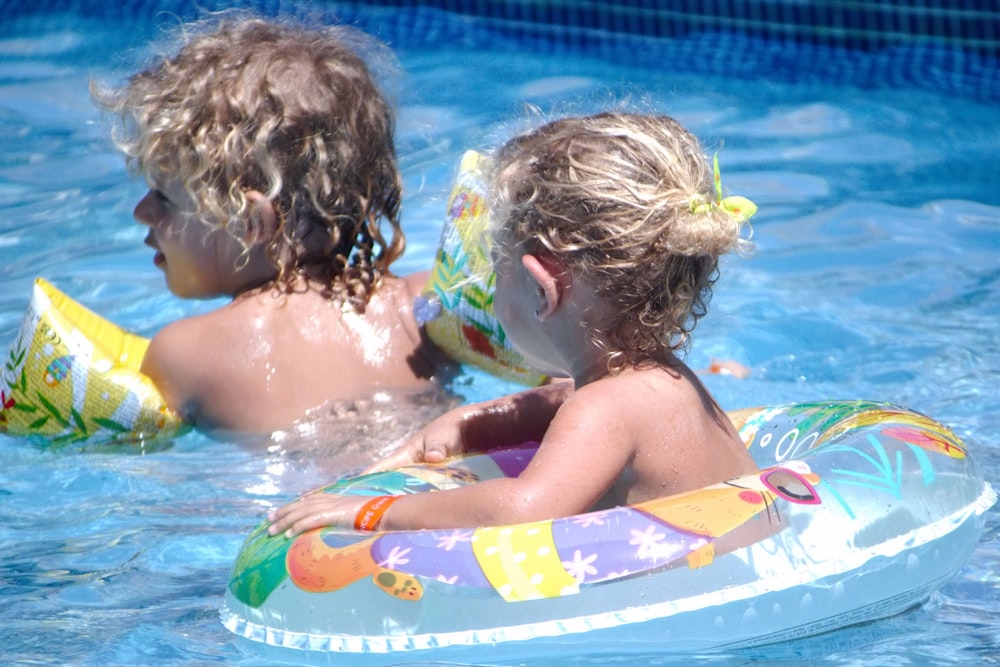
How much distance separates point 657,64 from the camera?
8562mm

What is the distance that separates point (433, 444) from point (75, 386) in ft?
4.13

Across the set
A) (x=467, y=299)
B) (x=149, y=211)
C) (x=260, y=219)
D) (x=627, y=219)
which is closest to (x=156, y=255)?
(x=149, y=211)

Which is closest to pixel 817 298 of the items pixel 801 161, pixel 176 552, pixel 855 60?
pixel 801 161

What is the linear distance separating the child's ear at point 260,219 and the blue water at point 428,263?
Answer: 57cm

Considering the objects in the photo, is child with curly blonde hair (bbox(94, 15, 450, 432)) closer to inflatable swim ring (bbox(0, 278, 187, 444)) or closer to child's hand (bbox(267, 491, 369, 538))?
inflatable swim ring (bbox(0, 278, 187, 444))

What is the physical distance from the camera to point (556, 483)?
8.97 ft

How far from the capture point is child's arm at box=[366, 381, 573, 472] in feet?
11.3

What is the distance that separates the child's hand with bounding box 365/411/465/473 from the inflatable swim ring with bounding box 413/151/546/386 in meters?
0.56

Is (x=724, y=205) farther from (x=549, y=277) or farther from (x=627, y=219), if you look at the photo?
Result: (x=549, y=277)

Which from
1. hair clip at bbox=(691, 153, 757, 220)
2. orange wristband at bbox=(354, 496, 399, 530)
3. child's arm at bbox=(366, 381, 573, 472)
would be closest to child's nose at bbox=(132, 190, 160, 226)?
child's arm at bbox=(366, 381, 573, 472)

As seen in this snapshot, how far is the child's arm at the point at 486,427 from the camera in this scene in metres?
3.43

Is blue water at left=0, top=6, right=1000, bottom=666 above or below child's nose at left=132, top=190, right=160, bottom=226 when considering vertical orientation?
below

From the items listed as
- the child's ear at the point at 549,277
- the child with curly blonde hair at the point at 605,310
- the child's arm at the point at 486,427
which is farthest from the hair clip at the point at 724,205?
the child's arm at the point at 486,427

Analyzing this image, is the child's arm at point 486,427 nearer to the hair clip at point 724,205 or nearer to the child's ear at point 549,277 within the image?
the child's ear at point 549,277
